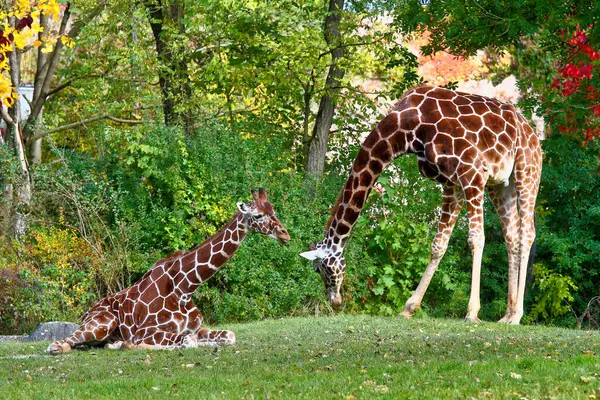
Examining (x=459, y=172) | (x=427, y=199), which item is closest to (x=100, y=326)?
(x=459, y=172)

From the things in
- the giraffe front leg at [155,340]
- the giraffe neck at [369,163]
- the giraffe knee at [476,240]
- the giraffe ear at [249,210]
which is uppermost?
the giraffe neck at [369,163]

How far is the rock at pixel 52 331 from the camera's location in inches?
514

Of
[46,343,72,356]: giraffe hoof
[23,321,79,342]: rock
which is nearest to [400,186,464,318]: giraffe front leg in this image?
[23,321,79,342]: rock

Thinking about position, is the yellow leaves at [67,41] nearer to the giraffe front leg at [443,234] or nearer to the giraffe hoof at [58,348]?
the giraffe hoof at [58,348]

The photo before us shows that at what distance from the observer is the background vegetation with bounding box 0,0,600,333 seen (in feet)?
50.8

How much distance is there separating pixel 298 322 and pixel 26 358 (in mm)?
4173

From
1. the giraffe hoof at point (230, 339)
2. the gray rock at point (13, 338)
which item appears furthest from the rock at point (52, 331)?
the giraffe hoof at point (230, 339)

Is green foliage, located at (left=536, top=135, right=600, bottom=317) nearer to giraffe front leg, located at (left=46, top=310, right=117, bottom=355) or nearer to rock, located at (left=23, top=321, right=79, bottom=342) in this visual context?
rock, located at (left=23, top=321, right=79, bottom=342)

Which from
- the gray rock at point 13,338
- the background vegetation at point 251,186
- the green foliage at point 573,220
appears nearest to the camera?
the gray rock at point 13,338

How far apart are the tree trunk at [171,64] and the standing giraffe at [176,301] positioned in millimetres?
7034

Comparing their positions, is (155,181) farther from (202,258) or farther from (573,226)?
(573,226)

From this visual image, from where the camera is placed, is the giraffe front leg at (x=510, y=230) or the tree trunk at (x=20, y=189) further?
the tree trunk at (x=20, y=189)

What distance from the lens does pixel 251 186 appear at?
16.6 meters

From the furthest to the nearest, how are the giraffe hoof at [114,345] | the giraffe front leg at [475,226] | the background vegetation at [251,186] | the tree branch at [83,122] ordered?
the tree branch at [83,122] → the background vegetation at [251,186] → the giraffe front leg at [475,226] → the giraffe hoof at [114,345]
